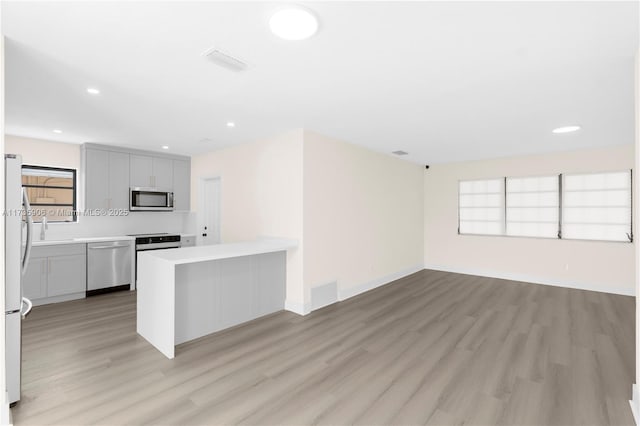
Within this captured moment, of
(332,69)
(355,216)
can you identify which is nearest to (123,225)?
(355,216)

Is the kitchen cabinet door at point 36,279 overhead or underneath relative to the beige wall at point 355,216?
underneath

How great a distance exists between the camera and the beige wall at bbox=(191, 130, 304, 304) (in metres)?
4.07

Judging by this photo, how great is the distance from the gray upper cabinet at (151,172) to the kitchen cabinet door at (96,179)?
40 centimetres

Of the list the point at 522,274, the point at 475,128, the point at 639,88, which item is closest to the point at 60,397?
the point at 639,88

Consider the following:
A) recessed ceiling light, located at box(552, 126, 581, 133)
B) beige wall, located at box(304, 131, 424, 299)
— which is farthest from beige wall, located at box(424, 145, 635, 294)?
recessed ceiling light, located at box(552, 126, 581, 133)

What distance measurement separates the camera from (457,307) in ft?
14.1

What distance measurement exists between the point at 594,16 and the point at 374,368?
2.85 m

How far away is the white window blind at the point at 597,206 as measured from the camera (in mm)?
5074

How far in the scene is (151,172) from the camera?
5.70 meters

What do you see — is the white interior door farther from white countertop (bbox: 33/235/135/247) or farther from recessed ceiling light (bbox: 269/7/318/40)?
recessed ceiling light (bbox: 269/7/318/40)

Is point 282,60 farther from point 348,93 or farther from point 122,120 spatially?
point 122,120

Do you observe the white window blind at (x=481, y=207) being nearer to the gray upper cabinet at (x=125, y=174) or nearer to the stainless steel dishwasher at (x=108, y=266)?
the gray upper cabinet at (x=125, y=174)

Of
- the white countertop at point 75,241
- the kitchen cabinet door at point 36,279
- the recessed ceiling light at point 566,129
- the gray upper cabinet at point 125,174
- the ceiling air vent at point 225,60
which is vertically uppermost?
the recessed ceiling light at point 566,129

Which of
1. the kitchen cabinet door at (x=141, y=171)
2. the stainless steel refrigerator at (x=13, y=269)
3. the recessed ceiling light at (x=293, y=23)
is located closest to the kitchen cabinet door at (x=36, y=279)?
the kitchen cabinet door at (x=141, y=171)
